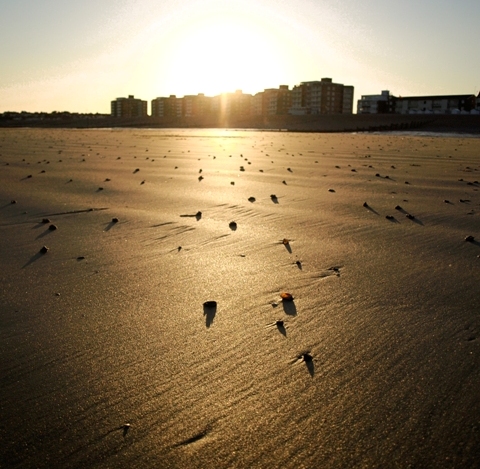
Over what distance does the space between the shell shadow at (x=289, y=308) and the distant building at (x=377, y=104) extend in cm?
12766

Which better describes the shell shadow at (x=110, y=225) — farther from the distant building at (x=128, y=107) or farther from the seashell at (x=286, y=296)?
the distant building at (x=128, y=107)

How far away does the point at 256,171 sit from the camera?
9172mm

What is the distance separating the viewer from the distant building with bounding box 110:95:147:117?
624 ft

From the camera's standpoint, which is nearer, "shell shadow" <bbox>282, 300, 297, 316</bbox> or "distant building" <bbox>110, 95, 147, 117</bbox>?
"shell shadow" <bbox>282, 300, 297, 316</bbox>

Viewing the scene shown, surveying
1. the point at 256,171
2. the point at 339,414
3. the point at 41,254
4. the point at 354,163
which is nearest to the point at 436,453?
the point at 339,414

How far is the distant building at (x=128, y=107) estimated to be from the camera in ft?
624

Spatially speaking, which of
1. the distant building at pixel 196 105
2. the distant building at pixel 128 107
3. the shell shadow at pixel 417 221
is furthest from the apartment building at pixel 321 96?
the shell shadow at pixel 417 221

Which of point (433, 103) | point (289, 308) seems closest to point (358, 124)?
point (433, 103)

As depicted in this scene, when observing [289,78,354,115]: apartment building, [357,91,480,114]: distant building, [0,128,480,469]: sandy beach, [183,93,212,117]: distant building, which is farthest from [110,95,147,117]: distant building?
[0,128,480,469]: sandy beach

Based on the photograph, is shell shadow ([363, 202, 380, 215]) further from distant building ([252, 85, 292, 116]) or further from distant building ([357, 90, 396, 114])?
distant building ([252, 85, 292, 116])

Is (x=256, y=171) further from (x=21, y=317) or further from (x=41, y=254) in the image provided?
(x=21, y=317)

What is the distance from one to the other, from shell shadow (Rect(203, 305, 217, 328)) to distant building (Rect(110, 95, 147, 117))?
634 feet

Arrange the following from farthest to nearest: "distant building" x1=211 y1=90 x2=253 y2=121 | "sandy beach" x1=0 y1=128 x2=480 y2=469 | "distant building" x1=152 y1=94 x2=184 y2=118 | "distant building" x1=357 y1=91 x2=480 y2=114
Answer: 1. "distant building" x1=152 y1=94 x2=184 y2=118
2. "distant building" x1=211 y1=90 x2=253 y2=121
3. "distant building" x1=357 y1=91 x2=480 y2=114
4. "sandy beach" x1=0 y1=128 x2=480 y2=469

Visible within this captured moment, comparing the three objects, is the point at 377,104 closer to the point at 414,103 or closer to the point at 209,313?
the point at 414,103
